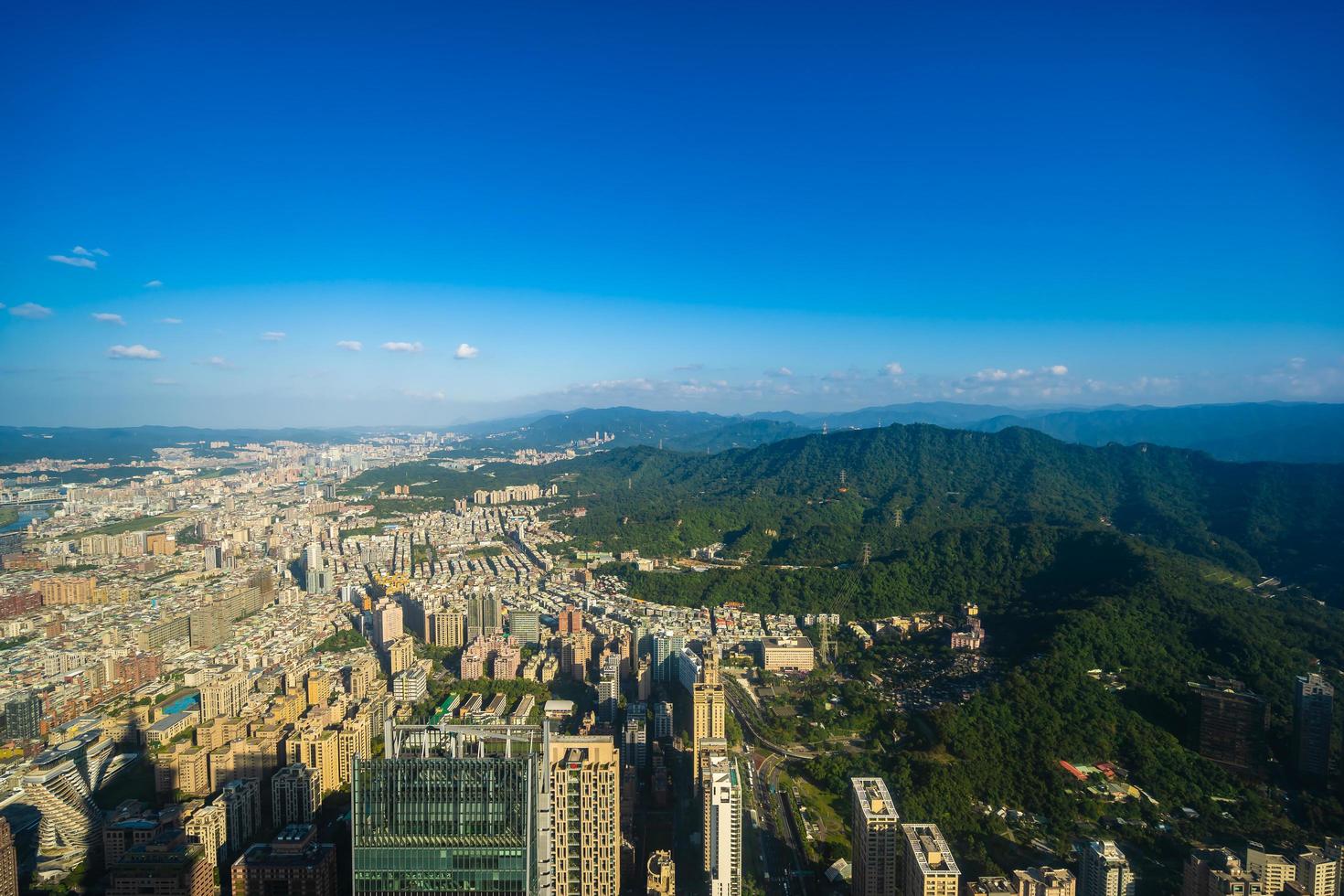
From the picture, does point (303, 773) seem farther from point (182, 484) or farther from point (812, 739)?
point (182, 484)

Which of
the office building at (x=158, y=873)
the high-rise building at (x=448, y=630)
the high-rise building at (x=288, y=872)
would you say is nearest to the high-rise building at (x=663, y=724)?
the high-rise building at (x=288, y=872)

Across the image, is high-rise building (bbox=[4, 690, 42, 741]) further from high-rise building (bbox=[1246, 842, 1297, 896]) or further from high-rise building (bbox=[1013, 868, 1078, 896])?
high-rise building (bbox=[1246, 842, 1297, 896])

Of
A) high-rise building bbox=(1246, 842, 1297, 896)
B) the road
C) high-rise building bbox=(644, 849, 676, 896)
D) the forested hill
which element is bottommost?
→ the road

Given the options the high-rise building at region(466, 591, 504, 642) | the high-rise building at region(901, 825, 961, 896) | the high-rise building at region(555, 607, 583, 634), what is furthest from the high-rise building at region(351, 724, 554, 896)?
the high-rise building at region(466, 591, 504, 642)

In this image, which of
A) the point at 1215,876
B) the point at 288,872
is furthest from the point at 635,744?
the point at 1215,876

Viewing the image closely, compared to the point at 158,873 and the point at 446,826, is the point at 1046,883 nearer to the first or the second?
the point at 446,826
